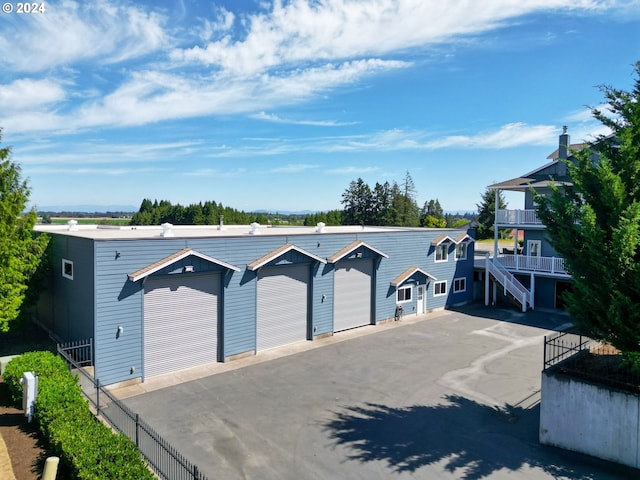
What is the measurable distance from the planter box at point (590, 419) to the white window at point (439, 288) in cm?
1604

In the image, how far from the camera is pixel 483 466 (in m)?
10.0

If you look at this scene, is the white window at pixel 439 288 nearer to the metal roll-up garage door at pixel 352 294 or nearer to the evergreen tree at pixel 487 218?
the metal roll-up garage door at pixel 352 294

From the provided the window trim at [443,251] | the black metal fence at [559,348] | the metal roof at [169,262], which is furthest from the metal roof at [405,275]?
the metal roof at [169,262]

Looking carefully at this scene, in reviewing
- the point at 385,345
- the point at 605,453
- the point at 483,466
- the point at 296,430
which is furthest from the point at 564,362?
the point at 385,345

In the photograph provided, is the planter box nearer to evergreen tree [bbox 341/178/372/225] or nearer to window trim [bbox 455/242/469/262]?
window trim [bbox 455/242/469/262]

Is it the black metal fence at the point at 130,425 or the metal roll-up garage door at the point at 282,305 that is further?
the metal roll-up garage door at the point at 282,305

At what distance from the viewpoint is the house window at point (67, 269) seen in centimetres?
1590

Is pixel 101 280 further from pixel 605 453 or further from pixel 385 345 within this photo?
pixel 605 453

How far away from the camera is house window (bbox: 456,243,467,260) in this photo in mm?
28828

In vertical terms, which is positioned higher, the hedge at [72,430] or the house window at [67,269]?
the house window at [67,269]

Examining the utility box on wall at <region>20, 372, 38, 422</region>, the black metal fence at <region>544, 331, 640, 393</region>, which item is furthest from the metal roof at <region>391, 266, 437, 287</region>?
the utility box on wall at <region>20, 372, 38, 422</region>

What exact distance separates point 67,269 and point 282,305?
27.6 ft

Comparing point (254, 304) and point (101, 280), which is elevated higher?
point (101, 280)

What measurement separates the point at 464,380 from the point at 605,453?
5524 millimetres
